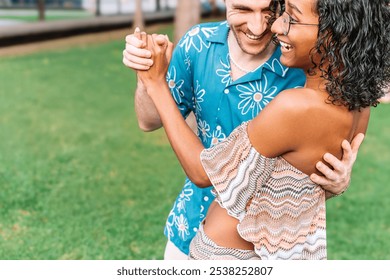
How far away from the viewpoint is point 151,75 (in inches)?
80.7

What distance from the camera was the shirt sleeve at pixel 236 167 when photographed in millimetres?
1954

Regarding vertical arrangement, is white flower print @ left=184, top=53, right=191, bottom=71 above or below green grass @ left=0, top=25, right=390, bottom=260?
above

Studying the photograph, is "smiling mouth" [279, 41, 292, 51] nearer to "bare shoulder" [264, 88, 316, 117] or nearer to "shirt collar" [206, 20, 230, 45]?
"bare shoulder" [264, 88, 316, 117]

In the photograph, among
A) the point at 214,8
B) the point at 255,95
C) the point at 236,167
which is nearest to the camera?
the point at 236,167

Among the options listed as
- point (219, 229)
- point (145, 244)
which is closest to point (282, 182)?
point (219, 229)

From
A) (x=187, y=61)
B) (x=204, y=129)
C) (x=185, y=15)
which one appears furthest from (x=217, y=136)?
(x=185, y=15)

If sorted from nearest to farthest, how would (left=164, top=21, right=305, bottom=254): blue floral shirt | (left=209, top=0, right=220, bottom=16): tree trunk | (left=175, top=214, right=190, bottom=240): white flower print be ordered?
(left=164, top=21, right=305, bottom=254): blue floral shirt < (left=175, top=214, right=190, bottom=240): white flower print < (left=209, top=0, right=220, bottom=16): tree trunk

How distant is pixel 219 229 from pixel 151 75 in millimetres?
546

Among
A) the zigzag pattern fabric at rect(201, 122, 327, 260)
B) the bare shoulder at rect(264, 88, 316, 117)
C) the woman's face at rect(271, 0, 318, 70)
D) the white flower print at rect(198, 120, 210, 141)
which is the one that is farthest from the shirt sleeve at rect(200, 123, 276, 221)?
the white flower print at rect(198, 120, 210, 141)

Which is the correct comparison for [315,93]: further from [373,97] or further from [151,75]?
[151,75]

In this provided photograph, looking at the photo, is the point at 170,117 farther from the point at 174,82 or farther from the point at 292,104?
the point at 174,82

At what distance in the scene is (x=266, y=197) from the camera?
204cm

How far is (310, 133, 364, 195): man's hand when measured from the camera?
200 cm

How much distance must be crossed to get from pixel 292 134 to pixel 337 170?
0.25 meters
